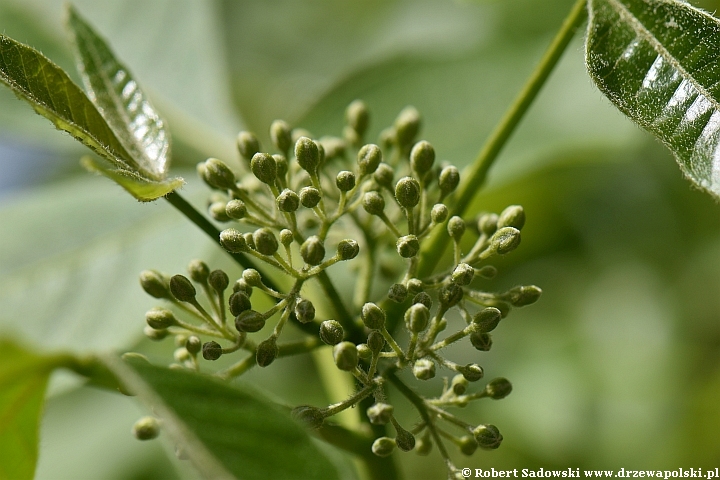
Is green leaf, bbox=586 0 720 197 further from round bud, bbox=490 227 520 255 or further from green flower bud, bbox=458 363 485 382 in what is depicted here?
green flower bud, bbox=458 363 485 382

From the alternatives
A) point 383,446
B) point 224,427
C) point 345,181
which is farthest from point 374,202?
point 224,427

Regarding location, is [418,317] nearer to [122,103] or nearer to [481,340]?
[481,340]

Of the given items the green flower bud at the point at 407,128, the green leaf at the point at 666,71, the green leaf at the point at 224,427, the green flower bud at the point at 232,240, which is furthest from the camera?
the green flower bud at the point at 407,128

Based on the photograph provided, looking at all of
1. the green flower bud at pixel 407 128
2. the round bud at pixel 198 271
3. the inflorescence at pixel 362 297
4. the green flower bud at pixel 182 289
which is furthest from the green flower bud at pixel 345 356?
the green flower bud at pixel 407 128

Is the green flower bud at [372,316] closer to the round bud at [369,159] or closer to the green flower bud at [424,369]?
the green flower bud at [424,369]

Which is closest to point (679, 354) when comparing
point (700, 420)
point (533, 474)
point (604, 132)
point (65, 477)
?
point (700, 420)

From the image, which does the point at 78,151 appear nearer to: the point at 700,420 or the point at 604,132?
the point at 604,132

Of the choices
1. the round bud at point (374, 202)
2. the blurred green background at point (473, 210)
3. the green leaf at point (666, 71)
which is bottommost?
the blurred green background at point (473, 210)

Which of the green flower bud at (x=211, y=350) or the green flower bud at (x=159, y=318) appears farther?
the green flower bud at (x=159, y=318)
